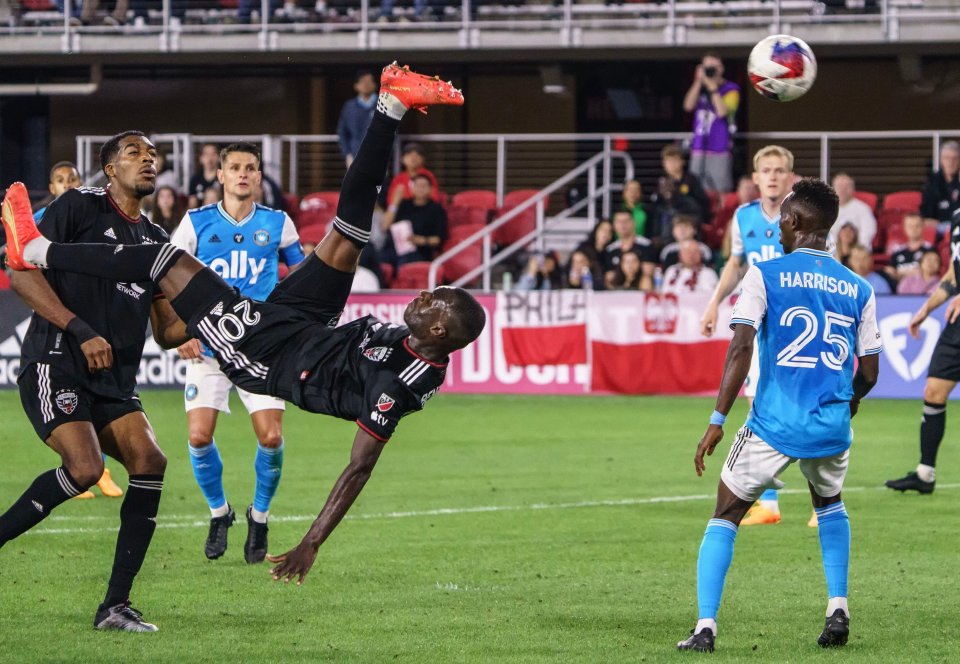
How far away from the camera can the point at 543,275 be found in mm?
20766

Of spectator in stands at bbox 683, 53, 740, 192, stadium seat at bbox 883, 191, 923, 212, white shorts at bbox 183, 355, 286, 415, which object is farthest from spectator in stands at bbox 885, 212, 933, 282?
white shorts at bbox 183, 355, 286, 415

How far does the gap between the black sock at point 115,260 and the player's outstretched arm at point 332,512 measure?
1.37 m

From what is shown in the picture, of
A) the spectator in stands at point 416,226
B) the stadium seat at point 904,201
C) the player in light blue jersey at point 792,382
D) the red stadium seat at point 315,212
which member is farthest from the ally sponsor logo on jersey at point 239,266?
the stadium seat at point 904,201

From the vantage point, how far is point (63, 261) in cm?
668

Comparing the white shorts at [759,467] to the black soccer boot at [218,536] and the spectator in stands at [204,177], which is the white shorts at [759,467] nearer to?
the black soccer boot at [218,536]

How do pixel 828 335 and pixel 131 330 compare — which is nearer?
pixel 828 335

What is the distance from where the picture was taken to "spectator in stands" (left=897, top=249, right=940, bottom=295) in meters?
18.9

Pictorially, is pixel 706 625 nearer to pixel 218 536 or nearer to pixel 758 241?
pixel 218 536

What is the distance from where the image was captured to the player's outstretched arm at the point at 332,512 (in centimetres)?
555

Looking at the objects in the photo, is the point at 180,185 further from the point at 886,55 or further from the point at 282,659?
the point at 282,659

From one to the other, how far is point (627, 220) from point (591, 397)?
2.50 m

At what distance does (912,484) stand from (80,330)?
23.3 feet

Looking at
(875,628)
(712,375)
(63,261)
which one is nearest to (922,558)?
(875,628)

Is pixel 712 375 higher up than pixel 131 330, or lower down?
lower down
